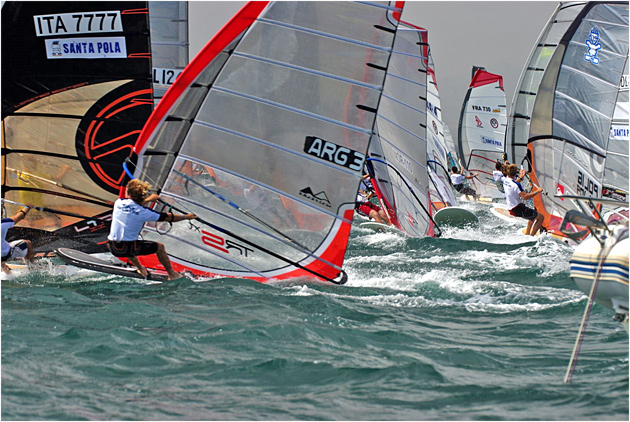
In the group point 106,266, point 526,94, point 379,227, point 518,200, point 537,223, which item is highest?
point 526,94

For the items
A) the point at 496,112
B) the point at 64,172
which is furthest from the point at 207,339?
the point at 496,112

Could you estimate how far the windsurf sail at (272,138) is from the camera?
6.58 meters

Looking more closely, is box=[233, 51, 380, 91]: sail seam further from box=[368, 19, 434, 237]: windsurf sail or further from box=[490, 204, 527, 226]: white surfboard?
box=[490, 204, 527, 226]: white surfboard

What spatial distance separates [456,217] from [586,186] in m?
2.28

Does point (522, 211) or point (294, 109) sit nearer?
point (294, 109)

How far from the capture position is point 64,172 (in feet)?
26.0

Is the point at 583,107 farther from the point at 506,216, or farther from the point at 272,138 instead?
the point at 272,138

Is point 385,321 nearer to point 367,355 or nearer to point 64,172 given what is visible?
point 367,355

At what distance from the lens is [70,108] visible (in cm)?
776

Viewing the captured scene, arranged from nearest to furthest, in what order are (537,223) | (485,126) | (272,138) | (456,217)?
(272,138), (537,223), (456,217), (485,126)

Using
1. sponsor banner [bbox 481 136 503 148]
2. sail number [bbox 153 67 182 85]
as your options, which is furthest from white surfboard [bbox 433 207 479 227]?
sponsor banner [bbox 481 136 503 148]

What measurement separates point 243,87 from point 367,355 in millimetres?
2850

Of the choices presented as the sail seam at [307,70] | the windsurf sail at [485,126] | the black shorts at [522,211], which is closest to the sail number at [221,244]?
the sail seam at [307,70]

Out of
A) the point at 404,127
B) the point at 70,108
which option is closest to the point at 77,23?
the point at 70,108
